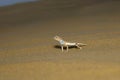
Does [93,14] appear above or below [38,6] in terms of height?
below

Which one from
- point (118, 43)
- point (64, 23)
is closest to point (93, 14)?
point (64, 23)

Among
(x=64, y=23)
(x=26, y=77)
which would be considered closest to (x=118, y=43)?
(x=26, y=77)

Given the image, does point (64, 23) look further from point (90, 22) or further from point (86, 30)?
point (86, 30)

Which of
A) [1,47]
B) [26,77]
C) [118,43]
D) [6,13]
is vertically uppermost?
[6,13]

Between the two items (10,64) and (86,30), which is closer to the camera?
(10,64)

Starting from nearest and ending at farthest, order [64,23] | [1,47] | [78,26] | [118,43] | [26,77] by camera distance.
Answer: [26,77], [118,43], [1,47], [78,26], [64,23]

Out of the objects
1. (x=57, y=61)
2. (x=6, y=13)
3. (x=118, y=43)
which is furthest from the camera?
(x=6, y=13)

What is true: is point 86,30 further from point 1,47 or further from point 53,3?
point 53,3
